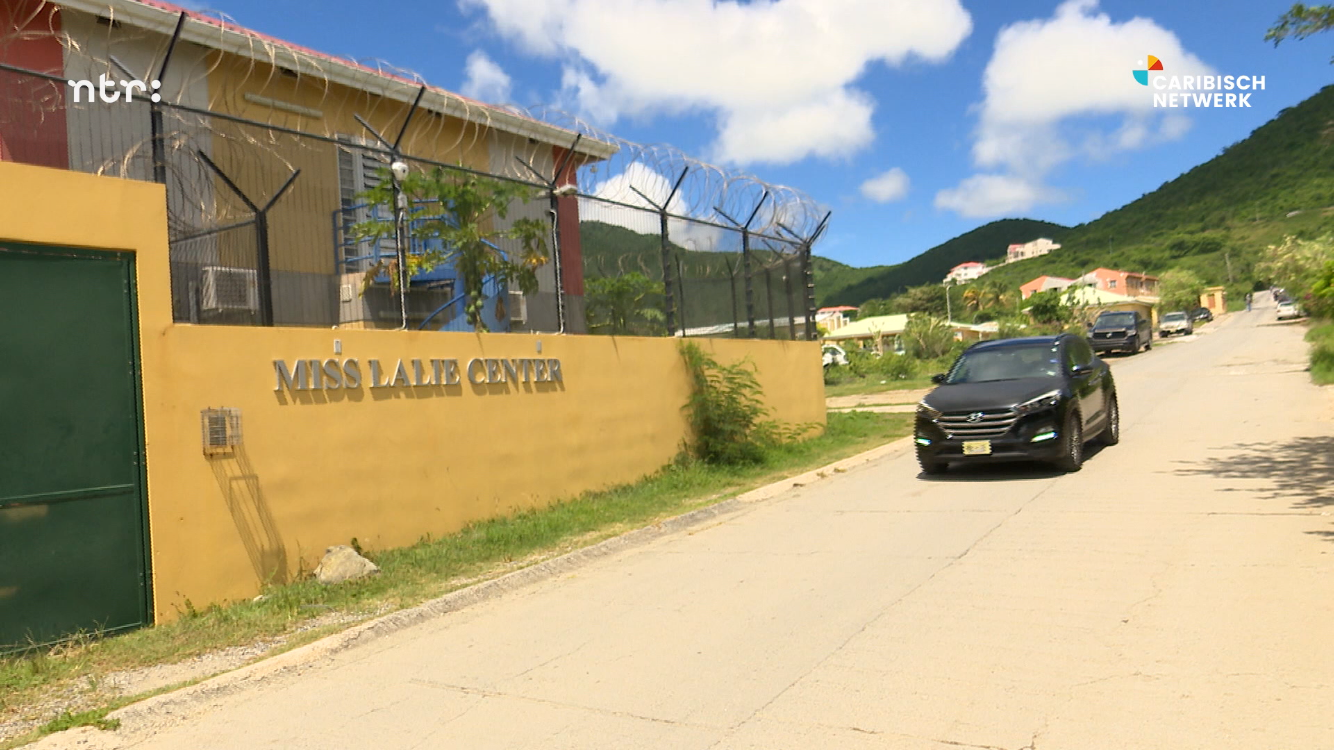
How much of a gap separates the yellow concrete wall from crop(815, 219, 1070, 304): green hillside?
133m

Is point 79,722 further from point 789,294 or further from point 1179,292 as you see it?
point 1179,292

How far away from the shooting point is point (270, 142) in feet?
27.8

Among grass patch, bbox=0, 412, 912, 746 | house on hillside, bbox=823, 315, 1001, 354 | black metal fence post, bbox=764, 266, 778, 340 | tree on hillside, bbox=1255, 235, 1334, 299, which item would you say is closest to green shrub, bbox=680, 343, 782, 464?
grass patch, bbox=0, 412, 912, 746

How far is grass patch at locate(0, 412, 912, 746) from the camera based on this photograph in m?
5.98

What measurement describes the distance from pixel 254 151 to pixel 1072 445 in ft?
31.2

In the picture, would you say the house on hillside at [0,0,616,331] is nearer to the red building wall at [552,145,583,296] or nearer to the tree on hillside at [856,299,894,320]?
the red building wall at [552,145,583,296]

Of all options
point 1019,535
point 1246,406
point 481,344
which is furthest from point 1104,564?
point 1246,406

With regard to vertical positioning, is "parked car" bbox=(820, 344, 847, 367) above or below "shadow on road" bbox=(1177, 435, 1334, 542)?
above

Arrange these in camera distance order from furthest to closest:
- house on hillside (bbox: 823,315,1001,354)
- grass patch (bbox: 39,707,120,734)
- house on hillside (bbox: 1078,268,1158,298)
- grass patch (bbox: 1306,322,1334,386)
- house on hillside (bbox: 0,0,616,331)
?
house on hillside (bbox: 1078,268,1158,298) < house on hillside (bbox: 823,315,1001,354) < grass patch (bbox: 1306,322,1334,386) < house on hillside (bbox: 0,0,616,331) < grass patch (bbox: 39,707,120,734)

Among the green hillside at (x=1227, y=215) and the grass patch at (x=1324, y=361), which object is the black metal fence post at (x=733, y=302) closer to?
the grass patch at (x=1324, y=361)

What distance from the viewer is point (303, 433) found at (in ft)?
27.2

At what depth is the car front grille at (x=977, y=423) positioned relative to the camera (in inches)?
455

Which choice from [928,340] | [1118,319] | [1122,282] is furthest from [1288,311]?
Result: [928,340]

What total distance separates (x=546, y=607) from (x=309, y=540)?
237cm
